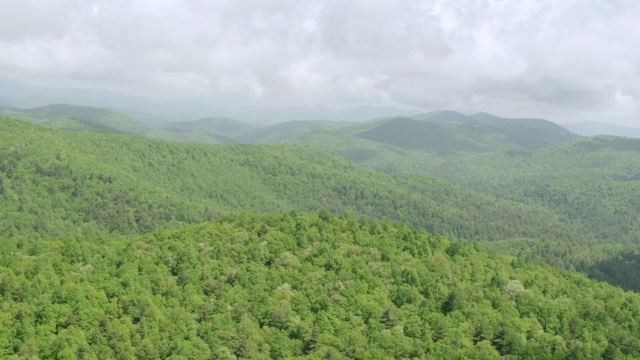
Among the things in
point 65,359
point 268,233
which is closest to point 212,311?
point 65,359

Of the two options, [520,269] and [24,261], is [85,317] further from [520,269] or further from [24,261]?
[520,269]

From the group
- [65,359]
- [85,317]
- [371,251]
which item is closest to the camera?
[65,359]

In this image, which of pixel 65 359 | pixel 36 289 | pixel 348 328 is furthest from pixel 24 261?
pixel 348 328

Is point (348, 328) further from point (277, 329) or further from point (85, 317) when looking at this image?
point (85, 317)

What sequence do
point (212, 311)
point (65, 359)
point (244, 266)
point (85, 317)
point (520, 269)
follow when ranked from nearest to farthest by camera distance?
1. point (65, 359)
2. point (85, 317)
3. point (212, 311)
4. point (244, 266)
5. point (520, 269)

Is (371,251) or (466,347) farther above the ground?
(371,251)

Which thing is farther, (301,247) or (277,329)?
(301,247)
